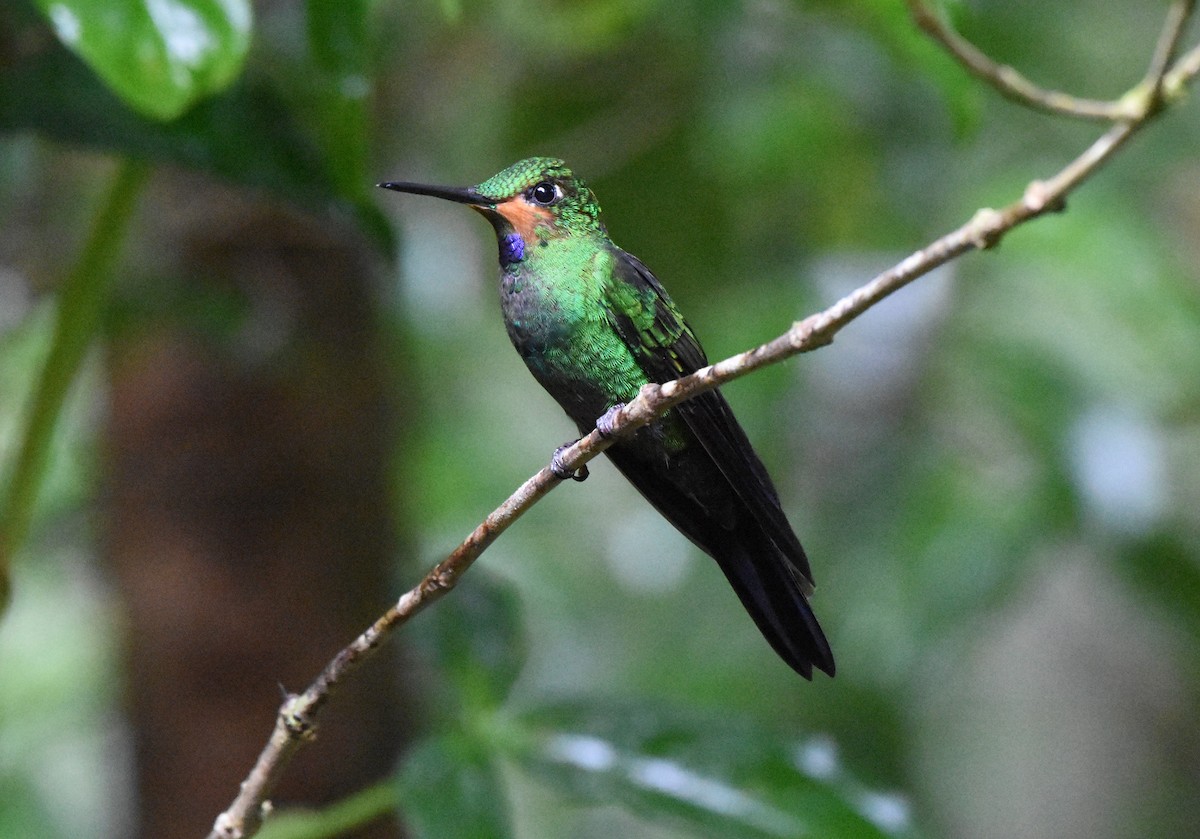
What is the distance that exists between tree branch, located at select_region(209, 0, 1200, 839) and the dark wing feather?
319mm

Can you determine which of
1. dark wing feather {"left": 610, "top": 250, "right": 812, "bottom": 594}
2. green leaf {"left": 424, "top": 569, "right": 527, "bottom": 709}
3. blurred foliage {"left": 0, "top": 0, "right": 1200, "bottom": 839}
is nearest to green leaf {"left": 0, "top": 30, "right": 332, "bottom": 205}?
blurred foliage {"left": 0, "top": 0, "right": 1200, "bottom": 839}

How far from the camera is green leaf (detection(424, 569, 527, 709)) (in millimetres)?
1849

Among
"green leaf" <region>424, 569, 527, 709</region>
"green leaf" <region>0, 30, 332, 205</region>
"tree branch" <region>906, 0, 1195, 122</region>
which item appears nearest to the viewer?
"tree branch" <region>906, 0, 1195, 122</region>

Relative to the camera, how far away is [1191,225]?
477 cm

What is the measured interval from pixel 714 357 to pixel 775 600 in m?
1.16

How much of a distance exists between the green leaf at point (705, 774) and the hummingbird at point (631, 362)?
0.27m

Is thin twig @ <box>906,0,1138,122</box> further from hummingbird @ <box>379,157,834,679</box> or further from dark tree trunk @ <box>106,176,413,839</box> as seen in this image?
dark tree trunk @ <box>106,176,413,839</box>

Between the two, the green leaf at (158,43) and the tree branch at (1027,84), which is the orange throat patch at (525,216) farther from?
the tree branch at (1027,84)

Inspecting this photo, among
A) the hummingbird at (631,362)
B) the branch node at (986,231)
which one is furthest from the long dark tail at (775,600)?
the branch node at (986,231)

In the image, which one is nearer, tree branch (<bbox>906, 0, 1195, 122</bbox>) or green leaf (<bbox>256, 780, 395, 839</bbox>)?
tree branch (<bbox>906, 0, 1195, 122</bbox>)

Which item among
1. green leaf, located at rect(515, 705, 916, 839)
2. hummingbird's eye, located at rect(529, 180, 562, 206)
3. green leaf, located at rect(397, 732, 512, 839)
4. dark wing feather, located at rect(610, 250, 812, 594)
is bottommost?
green leaf, located at rect(397, 732, 512, 839)

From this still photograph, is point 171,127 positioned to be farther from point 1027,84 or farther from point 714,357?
point 714,357

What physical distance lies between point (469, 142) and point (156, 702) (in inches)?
71.1

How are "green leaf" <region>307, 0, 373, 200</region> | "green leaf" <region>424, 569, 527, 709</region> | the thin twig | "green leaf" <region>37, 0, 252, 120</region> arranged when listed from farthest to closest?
"green leaf" <region>424, 569, 527, 709</region> < "green leaf" <region>307, 0, 373, 200</region> < "green leaf" <region>37, 0, 252, 120</region> < the thin twig
